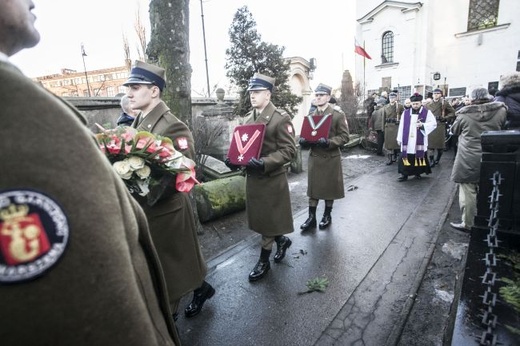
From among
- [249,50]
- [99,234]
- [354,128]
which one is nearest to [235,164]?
[99,234]

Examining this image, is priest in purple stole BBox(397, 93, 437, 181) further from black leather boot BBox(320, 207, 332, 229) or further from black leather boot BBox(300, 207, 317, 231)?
black leather boot BBox(300, 207, 317, 231)

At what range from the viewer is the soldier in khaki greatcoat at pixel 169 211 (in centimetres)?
232

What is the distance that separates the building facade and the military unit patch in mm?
25191

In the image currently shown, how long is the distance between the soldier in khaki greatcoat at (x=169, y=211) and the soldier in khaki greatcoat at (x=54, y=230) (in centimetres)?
154

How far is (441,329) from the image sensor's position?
98.1 inches

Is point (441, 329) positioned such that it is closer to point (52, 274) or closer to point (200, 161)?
point (52, 274)

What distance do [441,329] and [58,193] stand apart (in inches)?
115

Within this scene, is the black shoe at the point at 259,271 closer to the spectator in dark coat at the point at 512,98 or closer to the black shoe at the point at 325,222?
the black shoe at the point at 325,222

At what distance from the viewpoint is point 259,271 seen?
3393 mm

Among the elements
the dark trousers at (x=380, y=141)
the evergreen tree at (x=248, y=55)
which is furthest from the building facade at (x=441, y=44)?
the evergreen tree at (x=248, y=55)

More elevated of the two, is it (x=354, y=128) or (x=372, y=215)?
(x=354, y=128)

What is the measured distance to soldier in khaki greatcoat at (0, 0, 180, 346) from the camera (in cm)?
60

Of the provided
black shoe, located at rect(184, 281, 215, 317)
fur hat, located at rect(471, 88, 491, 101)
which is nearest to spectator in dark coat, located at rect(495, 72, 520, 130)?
fur hat, located at rect(471, 88, 491, 101)

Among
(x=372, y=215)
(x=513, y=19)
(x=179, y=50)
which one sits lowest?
(x=372, y=215)
